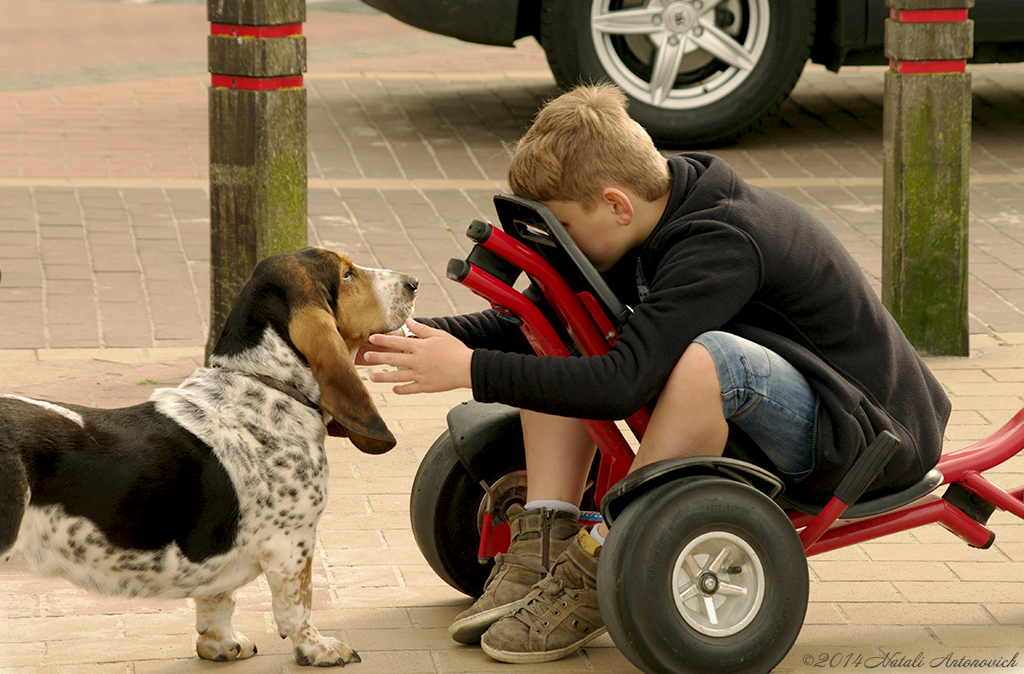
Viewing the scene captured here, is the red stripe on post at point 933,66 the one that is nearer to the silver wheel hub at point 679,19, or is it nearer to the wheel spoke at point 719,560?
the silver wheel hub at point 679,19

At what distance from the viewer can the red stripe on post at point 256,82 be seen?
16.8ft

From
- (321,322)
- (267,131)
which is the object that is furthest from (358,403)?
(267,131)

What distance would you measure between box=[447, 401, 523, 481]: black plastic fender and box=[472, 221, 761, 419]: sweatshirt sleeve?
41 centimetres

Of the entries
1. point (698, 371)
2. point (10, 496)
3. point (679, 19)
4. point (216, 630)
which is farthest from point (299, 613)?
point (679, 19)

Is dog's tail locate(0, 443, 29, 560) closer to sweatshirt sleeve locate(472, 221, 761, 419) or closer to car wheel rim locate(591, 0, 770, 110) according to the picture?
sweatshirt sleeve locate(472, 221, 761, 419)

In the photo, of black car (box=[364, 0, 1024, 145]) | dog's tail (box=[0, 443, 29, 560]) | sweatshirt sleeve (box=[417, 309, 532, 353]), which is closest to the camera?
dog's tail (box=[0, 443, 29, 560])

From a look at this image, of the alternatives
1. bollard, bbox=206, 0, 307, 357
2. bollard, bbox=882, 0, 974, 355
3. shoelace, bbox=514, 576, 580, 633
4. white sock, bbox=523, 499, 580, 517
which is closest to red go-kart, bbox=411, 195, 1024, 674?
white sock, bbox=523, 499, 580, 517

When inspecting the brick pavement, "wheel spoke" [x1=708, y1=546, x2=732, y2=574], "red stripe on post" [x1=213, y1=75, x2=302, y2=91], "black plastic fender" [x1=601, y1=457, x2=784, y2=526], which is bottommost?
the brick pavement

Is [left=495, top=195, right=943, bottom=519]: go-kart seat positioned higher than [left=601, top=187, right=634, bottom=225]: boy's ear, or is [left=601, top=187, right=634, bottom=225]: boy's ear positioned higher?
[left=601, top=187, right=634, bottom=225]: boy's ear

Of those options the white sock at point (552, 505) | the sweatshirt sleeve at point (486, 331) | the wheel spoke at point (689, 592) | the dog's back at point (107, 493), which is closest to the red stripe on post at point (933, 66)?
the sweatshirt sleeve at point (486, 331)

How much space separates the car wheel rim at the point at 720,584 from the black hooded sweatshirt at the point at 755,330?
0.30m

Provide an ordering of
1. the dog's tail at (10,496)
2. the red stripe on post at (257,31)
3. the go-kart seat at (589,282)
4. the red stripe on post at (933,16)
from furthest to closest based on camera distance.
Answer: the red stripe on post at (933,16), the red stripe on post at (257,31), the go-kart seat at (589,282), the dog's tail at (10,496)

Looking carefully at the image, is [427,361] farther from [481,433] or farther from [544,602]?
[544,602]

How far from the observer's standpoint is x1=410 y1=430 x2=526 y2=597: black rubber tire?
354 cm
